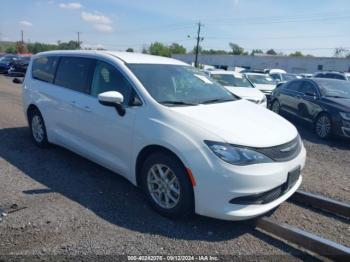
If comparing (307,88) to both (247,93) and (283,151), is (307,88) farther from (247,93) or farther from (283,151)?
(283,151)

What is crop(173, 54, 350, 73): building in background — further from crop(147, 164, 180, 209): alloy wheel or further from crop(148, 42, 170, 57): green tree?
crop(147, 164, 180, 209): alloy wheel

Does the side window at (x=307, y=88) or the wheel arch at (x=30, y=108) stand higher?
the side window at (x=307, y=88)

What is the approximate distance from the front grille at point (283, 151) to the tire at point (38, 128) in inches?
158

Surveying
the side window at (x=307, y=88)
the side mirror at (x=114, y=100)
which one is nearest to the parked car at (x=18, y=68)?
the side window at (x=307, y=88)

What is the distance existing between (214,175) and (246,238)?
30.4 inches

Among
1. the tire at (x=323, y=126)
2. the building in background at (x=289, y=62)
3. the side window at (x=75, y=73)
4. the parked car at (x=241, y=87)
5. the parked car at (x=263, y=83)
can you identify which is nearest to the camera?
the side window at (x=75, y=73)

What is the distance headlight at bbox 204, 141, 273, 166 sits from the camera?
11.1 ft

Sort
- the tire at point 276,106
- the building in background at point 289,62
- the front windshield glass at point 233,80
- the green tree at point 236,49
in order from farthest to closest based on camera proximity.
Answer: the green tree at point 236,49
the building in background at point 289,62
the front windshield glass at point 233,80
the tire at point 276,106

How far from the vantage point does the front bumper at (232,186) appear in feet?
11.0

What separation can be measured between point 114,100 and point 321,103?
20.9ft

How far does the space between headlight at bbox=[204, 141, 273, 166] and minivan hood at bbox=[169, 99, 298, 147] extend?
0.06m

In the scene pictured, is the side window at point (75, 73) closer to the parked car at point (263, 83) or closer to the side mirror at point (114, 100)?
the side mirror at point (114, 100)

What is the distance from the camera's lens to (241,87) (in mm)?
11430

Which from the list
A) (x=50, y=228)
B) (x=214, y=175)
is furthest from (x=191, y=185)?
(x=50, y=228)
